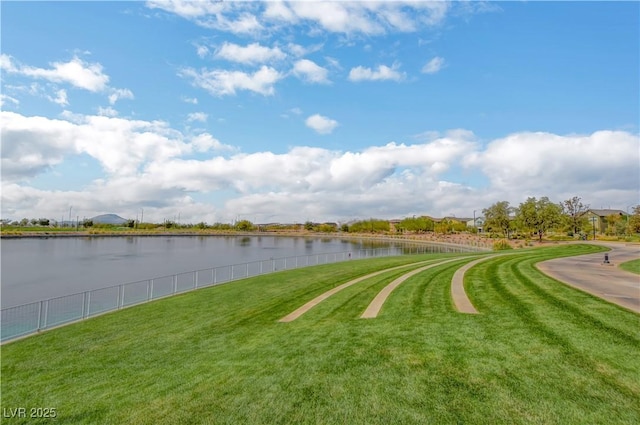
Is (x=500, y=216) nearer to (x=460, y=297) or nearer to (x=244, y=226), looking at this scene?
(x=460, y=297)

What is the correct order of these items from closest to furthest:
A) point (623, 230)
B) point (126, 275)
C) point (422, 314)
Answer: point (422, 314)
point (126, 275)
point (623, 230)

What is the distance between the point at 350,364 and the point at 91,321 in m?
12.3

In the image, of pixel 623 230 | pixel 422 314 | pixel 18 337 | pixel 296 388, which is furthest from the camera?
pixel 623 230

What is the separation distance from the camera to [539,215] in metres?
64.0

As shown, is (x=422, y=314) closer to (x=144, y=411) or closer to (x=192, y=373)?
(x=192, y=373)

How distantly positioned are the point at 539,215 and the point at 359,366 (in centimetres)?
7013

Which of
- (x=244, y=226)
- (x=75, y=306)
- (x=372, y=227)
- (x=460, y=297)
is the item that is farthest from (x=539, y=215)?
(x=244, y=226)

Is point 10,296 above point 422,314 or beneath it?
beneath

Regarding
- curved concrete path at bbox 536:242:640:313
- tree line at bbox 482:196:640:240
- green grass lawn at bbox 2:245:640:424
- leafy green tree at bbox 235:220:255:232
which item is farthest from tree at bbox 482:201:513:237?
leafy green tree at bbox 235:220:255:232

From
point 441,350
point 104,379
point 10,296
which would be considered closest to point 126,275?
point 10,296

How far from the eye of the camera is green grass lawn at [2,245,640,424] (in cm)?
522

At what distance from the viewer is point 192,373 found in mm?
7379

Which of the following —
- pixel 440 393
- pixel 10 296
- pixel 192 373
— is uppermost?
pixel 440 393

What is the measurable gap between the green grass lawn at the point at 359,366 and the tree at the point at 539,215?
61.5m
